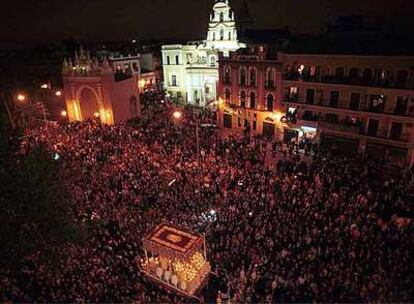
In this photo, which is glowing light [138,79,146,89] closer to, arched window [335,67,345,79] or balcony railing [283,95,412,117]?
balcony railing [283,95,412,117]

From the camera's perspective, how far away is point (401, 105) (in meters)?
21.3

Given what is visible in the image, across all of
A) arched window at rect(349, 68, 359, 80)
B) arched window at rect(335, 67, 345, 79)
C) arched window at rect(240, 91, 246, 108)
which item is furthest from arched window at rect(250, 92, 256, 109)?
arched window at rect(349, 68, 359, 80)

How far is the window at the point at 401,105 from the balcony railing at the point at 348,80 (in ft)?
2.42

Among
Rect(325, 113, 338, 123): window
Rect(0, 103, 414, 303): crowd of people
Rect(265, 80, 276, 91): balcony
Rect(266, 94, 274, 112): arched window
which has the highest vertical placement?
Rect(265, 80, 276, 91): balcony

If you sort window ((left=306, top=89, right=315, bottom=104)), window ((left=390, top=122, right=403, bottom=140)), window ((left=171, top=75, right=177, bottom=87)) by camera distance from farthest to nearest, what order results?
window ((left=171, top=75, right=177, bottom=87)) < window ((left=306, top=89, right=315, bottom=104)) < window ((left=390, top=122, right=403, bottom=140))

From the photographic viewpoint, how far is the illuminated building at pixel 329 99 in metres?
21.4

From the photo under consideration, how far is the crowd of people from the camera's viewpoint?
11.9 meters

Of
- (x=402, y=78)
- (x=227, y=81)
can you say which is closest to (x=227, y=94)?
(x=227, y=81)

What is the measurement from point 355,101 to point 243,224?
46.7 ft

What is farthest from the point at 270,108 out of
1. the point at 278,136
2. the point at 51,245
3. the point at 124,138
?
the point at 51,245

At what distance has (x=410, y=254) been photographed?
12359 millimetres

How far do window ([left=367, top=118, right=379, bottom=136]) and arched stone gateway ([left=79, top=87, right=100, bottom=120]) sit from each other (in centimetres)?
2589

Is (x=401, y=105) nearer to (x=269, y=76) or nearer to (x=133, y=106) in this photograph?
(x=269, y=76)

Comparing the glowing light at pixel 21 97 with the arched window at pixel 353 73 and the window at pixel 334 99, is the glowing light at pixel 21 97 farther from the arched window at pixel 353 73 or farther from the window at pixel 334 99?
the arched window at pixel 353 73
